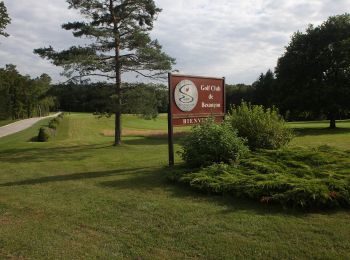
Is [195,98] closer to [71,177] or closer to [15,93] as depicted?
[71,177]

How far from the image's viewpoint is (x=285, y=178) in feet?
24.7

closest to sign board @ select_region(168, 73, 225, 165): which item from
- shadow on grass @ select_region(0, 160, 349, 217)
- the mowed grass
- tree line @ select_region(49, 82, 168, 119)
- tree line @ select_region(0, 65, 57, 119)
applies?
shadow on grass @ select_region(0, 160, 349, 217)

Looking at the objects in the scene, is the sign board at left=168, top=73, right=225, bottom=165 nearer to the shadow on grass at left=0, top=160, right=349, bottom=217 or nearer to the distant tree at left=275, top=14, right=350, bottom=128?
the shadow on grass at left=0, top=160, right=349, bottom=217

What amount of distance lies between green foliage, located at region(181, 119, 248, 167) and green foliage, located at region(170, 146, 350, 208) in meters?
0.42

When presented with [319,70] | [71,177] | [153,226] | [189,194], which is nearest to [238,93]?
[319,70]

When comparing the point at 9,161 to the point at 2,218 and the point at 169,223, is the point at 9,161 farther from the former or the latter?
the point at 169,223

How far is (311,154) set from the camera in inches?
391

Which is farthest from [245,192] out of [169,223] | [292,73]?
[292,73]

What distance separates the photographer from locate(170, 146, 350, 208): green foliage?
6598 millimetres

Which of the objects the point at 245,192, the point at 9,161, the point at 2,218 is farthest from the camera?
the point at 9,161

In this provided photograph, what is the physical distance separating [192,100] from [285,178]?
5.60 m

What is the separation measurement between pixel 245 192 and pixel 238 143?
10.0 feet

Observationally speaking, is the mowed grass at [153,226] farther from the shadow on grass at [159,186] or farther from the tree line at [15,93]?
the tree line at [15,93]

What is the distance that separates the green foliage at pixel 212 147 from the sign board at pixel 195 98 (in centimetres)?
186
